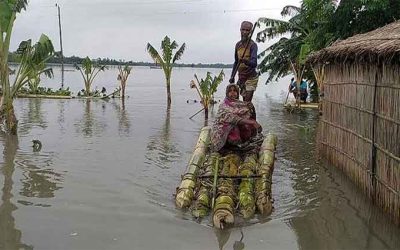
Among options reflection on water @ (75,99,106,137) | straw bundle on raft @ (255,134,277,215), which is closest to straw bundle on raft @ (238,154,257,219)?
straw bundle on raft @ (255,134,277,215)

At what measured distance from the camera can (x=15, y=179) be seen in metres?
8.91

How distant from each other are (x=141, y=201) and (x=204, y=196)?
1369mm

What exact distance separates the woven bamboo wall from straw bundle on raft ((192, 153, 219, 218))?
251 centimetres

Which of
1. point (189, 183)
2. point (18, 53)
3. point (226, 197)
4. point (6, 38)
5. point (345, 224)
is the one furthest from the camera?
point (18, 53)

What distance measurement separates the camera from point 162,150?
489 inches

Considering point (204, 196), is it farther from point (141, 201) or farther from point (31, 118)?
point (31, 118)

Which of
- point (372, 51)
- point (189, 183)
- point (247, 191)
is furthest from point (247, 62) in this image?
point (247, 191)

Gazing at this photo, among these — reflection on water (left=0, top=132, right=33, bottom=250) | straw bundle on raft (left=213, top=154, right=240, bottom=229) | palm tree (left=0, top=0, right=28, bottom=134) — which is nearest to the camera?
reflection on water (left=0, top=132, right=33, bottom=250)

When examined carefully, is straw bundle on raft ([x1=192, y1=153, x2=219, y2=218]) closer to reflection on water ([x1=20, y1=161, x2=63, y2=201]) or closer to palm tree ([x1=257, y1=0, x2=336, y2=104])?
reflection on water ([x1=20, y1=161, x2=63, y2=201])

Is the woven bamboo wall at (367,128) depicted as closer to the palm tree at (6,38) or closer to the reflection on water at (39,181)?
the reflection on water at (39,181)

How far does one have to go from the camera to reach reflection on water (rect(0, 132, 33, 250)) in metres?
5.86

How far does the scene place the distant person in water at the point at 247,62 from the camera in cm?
1023

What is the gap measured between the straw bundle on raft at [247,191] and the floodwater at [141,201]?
0.19 m

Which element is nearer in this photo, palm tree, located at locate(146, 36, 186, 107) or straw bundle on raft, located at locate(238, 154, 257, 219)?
straw bundle on raft, located at locate(238, 154, 257, 219)
